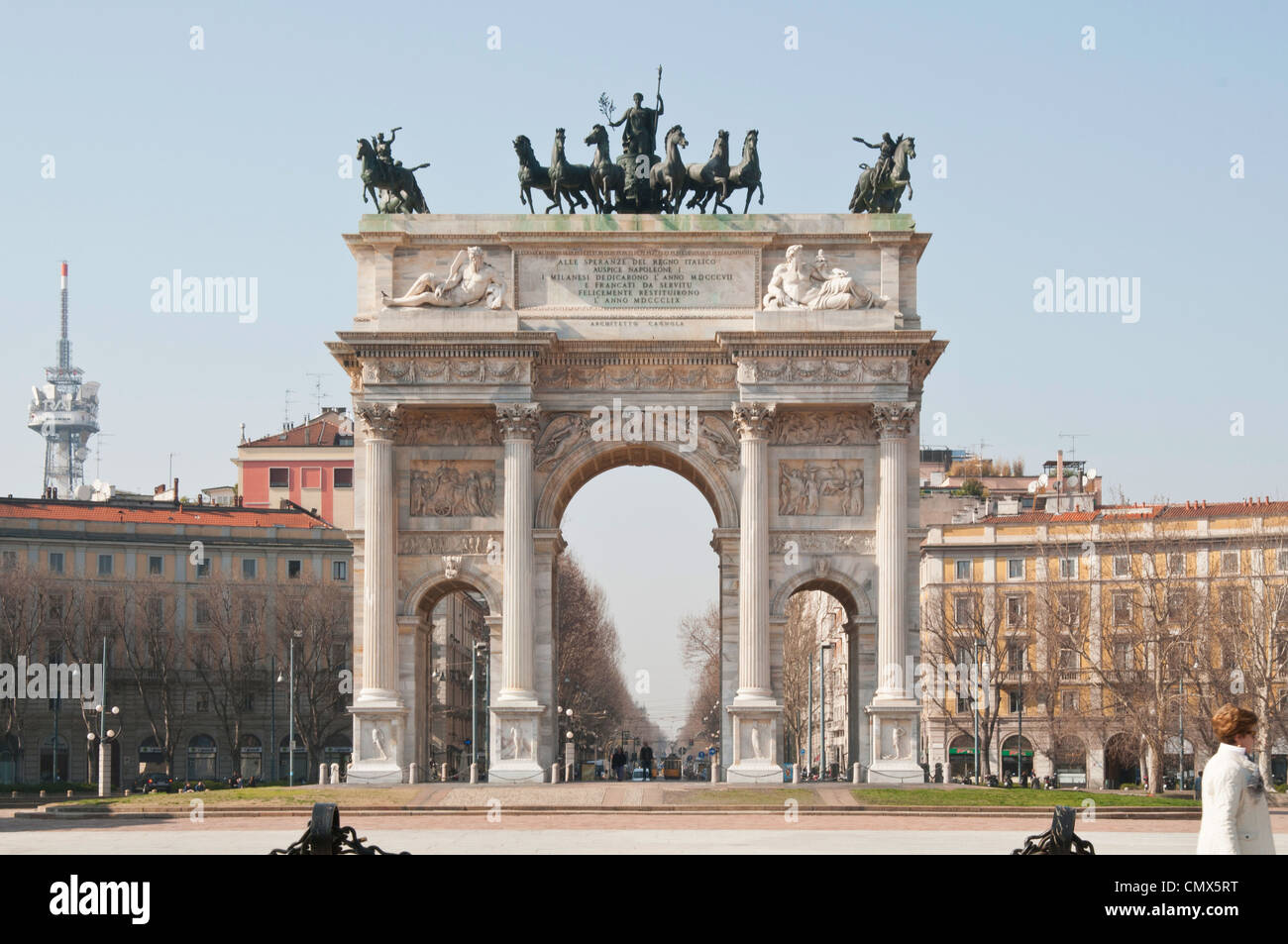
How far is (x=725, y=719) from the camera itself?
55.2 metres

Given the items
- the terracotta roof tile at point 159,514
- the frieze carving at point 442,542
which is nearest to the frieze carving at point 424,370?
the frieze carving at point 442,542

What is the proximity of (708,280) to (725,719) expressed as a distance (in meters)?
12.4

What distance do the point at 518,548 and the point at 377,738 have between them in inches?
255

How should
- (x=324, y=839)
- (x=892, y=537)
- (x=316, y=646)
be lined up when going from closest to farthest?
1. (x=324, y=839)
2. (x=892, y=537)
3. (x=316, y=646)

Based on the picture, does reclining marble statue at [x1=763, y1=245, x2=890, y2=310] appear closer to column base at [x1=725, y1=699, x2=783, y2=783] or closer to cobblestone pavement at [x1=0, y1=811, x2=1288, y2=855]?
column base at [x1=725, y1=699, x2=783, y2=783]

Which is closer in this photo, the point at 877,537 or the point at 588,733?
the point at 877,537

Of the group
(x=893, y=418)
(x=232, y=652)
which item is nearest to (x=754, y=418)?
(x=893, y=418)

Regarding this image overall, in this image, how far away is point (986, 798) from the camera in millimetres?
47281

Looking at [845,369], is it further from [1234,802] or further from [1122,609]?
[1234,802]

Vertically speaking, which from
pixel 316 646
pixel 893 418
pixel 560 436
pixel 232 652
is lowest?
pixel 232 652

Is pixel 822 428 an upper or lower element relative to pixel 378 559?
upper

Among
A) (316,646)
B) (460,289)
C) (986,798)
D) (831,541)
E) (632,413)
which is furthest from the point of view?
(316,646)
